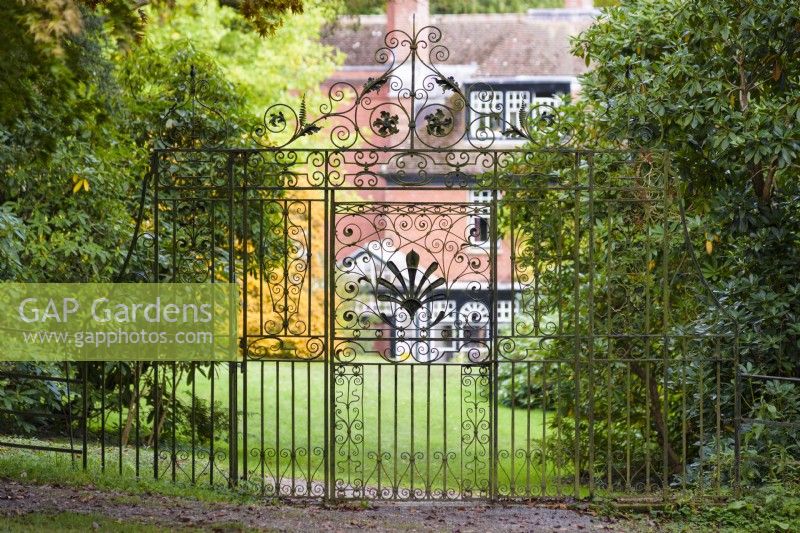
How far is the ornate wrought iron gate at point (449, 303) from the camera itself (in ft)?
28.4

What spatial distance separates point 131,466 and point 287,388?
9.81 meters

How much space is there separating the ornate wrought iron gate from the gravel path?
232 mm

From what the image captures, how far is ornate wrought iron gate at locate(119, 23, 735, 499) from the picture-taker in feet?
28.4

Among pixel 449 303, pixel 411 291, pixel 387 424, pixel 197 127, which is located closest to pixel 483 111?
pixel 387 424

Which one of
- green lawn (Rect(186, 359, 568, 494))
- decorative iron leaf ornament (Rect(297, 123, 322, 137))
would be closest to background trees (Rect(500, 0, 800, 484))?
green lawn (Rect(186, 359, 568, 494))

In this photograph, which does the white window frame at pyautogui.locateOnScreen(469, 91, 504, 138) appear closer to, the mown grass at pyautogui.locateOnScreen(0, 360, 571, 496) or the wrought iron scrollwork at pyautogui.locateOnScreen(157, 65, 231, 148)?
the mown grass at pyautogui.locateOnScreen(0, 360, 571, 496)

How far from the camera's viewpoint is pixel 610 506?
8.75 metres

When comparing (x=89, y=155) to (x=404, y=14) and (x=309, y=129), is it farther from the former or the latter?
(x=404, y=14)

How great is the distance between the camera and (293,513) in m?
8.43

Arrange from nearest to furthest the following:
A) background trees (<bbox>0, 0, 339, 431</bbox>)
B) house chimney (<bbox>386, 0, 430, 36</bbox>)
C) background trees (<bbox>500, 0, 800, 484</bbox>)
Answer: background trees (<bbox>0, 0, 339, 431</bbox>) < background trees (<bbox>500, 0, 800, 484</bbox>) < house chimney (<bbox>386, 0, 430, 36</bbox>)

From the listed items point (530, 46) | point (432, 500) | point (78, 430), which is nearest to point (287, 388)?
point (78, 430)

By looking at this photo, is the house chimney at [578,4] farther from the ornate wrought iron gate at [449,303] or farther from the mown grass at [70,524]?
the mown grass at [70,524]

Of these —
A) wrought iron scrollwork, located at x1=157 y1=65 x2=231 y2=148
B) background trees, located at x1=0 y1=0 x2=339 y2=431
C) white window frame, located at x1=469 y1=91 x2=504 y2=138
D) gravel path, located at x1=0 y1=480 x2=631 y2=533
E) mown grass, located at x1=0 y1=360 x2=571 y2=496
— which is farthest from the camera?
wrought iron scrollwork, located at x1=157 y1=65 x2=231 y2=148

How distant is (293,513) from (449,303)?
2.24 meters
